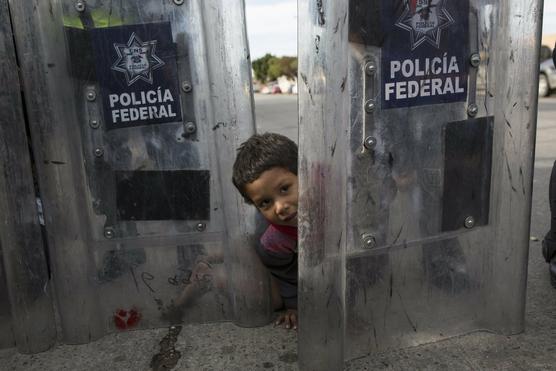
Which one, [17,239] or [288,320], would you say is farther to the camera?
[288,320]

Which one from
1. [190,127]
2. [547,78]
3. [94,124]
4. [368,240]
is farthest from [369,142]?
[547,78]

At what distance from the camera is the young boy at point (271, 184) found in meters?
1.90

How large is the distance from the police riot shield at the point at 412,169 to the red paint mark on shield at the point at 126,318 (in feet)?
2.59

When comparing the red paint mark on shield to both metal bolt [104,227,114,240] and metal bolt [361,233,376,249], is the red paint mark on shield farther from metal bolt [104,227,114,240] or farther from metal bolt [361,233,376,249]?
metal bolt [361,233,376,249]

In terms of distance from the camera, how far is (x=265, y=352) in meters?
2.00

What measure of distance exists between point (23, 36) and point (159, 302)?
1127 millimetres

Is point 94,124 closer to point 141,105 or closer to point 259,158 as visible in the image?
point 141,105

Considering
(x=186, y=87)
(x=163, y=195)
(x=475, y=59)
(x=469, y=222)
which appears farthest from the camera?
(x=163, y=195)

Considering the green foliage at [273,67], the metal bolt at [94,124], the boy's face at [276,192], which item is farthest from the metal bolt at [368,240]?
the green foliage at [273,67]

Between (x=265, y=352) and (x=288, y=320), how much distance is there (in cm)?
22

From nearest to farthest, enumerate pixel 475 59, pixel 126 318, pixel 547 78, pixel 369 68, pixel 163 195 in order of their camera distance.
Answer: pixel 369 68 < pixel 475 59 < pixel 163 195 < pixel 126 318 < pixel 547 78

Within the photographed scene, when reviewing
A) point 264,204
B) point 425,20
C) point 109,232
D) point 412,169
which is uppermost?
point 425,20

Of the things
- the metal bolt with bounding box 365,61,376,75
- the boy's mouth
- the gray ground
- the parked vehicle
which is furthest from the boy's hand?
the parked vehicle

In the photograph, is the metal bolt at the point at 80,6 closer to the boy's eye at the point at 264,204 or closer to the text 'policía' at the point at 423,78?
the boy's eye at the point at 264,204
